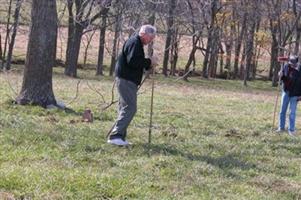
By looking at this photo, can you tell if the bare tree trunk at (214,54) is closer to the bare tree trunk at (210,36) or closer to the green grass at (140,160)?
the bare tree trunk at (210,36)

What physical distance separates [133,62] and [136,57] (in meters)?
0.09

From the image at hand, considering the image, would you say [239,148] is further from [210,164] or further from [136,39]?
[136,39]

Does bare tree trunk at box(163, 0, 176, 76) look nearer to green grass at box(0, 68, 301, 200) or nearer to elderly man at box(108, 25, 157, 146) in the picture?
green grass at box(0, 68, 301, 200)

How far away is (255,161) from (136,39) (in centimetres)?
254

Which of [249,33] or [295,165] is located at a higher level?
[249,33]

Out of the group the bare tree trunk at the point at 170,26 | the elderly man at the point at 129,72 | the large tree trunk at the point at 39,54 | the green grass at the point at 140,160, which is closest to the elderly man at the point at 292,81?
the green grass at the point at 140,160

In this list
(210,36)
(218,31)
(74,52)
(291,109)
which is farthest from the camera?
(218,31)

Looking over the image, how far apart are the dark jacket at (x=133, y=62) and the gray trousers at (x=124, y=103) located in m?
0.09

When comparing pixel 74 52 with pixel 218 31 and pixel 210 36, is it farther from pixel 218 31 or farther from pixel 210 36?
pixel 218 31

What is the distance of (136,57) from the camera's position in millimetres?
8797

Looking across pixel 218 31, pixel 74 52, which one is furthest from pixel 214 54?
pixel 74 52

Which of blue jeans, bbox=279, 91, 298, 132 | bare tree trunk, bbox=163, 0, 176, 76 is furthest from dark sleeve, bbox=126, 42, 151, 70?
bare tree trunk, bbox=163, 0, 176, 76

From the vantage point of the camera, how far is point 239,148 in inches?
409

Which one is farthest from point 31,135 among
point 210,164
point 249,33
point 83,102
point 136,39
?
point 249,33
